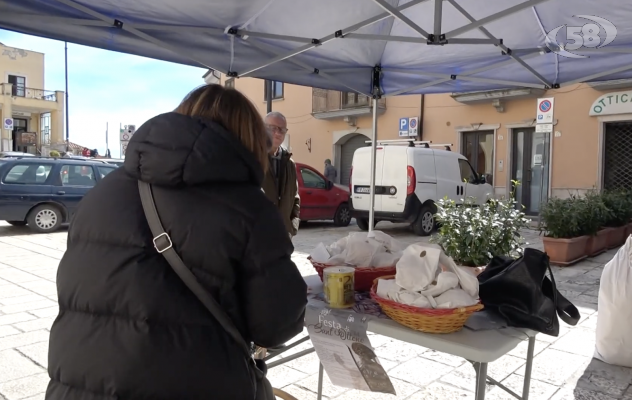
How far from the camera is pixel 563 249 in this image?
23.7ft

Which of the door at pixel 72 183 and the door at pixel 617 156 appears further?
the door at pixel 617 156

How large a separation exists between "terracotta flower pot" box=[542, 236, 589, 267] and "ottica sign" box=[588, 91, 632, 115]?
676cm

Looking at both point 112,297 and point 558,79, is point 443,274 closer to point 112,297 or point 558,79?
point 112,297

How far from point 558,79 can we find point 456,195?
23.1 feet

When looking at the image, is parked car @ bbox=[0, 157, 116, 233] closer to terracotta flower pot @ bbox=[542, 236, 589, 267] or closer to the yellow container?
terracotta flower pot @ bbox=[542, 236, 589, 267]

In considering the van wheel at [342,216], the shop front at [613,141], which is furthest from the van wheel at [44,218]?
the shop front at [613,141]

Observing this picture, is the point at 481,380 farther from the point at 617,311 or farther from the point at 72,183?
the point at 72,183

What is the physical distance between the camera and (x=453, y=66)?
4660 millimetres

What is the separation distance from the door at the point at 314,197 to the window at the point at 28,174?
533 centimetres

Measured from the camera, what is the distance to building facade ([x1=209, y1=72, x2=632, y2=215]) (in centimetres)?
1292

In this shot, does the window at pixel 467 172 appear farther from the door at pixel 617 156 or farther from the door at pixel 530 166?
the door at pixel 617 156

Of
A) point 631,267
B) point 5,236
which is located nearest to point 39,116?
point 5,236

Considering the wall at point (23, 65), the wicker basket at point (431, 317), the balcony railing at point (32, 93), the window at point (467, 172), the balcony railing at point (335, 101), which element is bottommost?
the wicker basket at point (431, 317)

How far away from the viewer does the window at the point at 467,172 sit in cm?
1188
